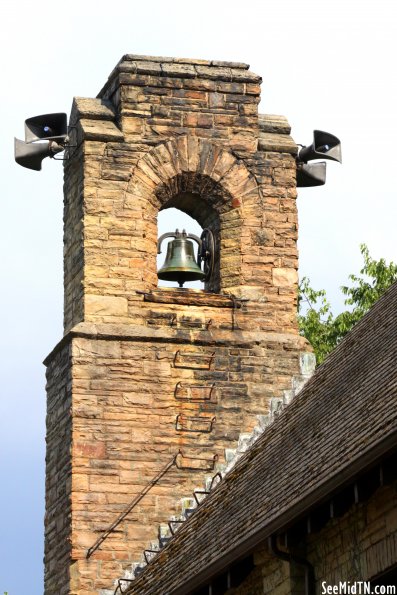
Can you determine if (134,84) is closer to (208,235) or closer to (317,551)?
(208,235)

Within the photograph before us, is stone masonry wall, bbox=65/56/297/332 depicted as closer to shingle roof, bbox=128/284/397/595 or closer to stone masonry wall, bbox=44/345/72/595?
stone masonry wall, bbox=44/345/72/595

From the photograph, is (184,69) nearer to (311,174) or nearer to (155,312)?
(311,174)

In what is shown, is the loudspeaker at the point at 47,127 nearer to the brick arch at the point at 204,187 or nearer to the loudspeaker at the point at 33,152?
the loudspeaker at the point at 33,152

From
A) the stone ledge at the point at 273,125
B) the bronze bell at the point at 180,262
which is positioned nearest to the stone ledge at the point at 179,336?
the bronze bell at the point at 180,262

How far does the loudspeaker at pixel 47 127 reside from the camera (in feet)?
69.1

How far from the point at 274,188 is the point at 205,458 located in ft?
10.1

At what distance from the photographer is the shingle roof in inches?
550

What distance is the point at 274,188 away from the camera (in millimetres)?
21141

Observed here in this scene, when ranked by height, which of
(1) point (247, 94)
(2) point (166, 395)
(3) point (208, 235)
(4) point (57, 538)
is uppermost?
(1) point (247, 94)

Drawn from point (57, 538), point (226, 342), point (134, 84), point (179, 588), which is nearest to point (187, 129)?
point (134, 84)

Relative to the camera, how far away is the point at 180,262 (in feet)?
68.7

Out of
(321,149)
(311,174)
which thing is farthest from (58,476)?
(321,149)

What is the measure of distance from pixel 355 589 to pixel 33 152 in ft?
28.4

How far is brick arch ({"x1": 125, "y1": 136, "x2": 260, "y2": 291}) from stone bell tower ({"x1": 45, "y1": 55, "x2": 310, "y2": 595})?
1 cm
